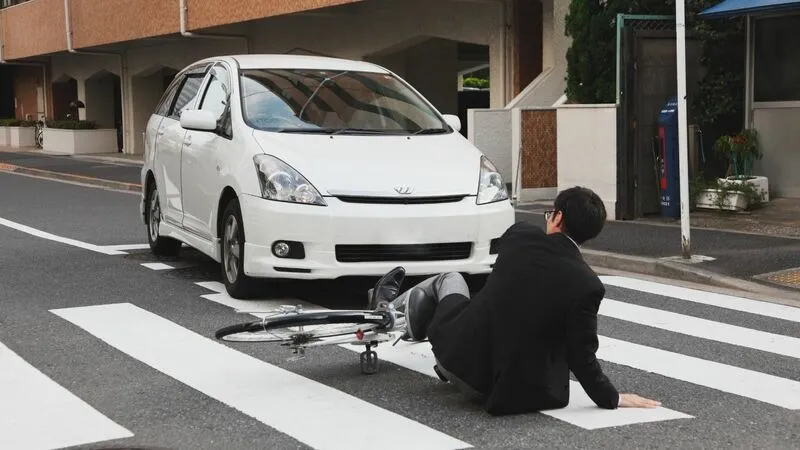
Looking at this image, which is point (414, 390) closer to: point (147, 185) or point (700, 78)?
point (147, 185)

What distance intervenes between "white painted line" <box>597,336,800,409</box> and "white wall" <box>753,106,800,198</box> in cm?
820

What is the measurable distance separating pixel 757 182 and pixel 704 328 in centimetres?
663

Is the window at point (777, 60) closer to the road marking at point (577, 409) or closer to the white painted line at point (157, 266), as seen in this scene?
the white painted line at point (157, 266)

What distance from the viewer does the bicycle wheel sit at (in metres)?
5.59

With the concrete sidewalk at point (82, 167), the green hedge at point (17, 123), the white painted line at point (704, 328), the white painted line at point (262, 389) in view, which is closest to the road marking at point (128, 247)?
the white painted line at point (262, 389)

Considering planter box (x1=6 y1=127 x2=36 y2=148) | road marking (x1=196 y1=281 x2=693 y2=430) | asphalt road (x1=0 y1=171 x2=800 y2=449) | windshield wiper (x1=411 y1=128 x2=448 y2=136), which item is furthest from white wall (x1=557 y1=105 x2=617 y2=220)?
planter box (x1=6 y1=127 x2=36 y2=148)

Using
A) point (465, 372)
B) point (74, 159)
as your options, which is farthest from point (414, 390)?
point (74, 159)

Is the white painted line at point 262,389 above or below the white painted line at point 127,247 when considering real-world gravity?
below

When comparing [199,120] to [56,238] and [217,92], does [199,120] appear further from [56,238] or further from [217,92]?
[56,238]

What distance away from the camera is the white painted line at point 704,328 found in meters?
6.95

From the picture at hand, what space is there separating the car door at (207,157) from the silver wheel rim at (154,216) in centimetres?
112

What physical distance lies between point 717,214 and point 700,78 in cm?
195

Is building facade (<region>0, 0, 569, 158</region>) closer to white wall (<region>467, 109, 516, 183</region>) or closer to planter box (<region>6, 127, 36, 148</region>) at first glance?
white wall (<region>467, 109, 516, 183</region>)

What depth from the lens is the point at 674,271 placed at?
973 centimetres
